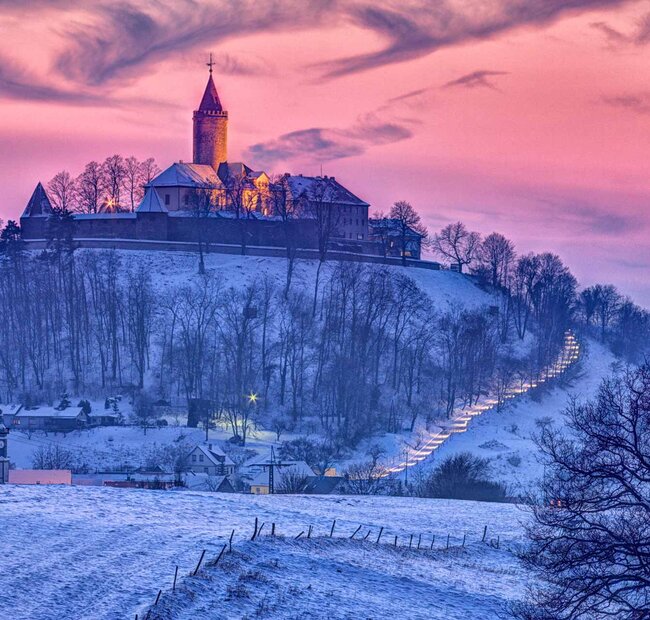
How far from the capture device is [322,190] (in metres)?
118

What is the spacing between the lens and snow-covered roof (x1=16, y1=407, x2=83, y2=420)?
75438mm

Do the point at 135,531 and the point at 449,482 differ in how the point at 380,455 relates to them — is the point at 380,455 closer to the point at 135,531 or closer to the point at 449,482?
the point at 449,482

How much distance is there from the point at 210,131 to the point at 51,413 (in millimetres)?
53876

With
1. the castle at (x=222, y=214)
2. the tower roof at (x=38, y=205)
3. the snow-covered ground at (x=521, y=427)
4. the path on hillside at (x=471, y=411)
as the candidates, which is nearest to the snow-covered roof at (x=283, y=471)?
the path on hillside at (x=471, y=411)

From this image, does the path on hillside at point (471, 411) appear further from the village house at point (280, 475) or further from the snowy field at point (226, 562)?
the snowy field at point (226, 562)

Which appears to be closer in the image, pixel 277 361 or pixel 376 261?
pixel 277 361

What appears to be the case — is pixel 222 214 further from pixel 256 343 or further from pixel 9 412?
pixel 9 412

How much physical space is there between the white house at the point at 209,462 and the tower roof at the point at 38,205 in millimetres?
47671

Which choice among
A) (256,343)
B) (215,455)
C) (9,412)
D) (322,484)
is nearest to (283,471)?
(322,484)

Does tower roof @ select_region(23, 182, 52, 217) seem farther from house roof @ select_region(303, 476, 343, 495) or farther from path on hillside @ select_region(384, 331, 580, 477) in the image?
house roof @ select_region(303, 476, 343, 495)

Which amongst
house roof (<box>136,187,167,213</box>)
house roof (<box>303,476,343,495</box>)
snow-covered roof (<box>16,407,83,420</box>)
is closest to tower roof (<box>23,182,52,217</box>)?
house roof (<box>136,187,167,213</box>)

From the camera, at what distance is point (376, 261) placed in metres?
112

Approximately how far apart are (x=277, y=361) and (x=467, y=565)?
5389cm

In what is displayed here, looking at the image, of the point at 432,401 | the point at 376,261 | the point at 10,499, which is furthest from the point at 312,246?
the point at 10,499
